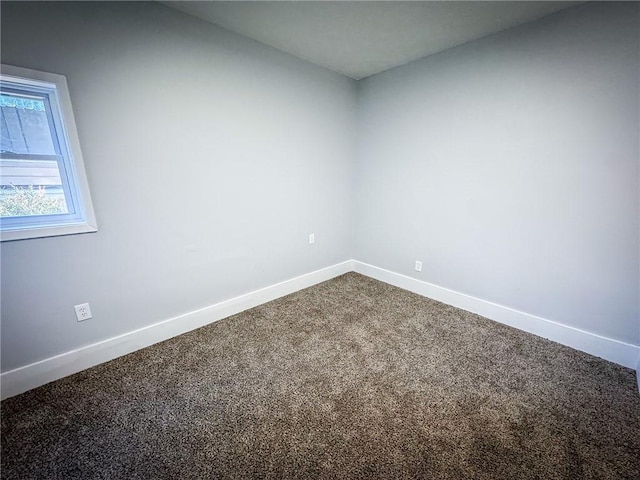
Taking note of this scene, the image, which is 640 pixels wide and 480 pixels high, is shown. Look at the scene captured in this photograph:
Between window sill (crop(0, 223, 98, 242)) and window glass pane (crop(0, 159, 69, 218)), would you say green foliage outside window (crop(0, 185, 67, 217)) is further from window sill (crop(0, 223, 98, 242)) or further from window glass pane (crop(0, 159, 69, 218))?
window sill (crop(0, 223, 98, 242))

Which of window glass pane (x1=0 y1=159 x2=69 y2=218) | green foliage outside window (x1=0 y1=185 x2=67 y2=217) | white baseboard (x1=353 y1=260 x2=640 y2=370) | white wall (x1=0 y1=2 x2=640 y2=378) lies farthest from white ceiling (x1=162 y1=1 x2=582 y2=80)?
white baseboard (x1=353 y1=260 x2=640 y2=370)

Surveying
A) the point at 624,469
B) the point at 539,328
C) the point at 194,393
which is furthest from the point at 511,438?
the point at 194,393

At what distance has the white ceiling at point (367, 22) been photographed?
177 cm

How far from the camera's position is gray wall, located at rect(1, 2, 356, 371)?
5.19ft

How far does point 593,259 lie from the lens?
1900 mm

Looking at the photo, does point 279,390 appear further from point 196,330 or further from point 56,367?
point 56,367

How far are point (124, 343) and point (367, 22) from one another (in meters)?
2.89

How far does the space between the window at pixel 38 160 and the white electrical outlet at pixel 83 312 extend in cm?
49

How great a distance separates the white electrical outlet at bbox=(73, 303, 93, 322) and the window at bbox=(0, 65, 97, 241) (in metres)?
0.49

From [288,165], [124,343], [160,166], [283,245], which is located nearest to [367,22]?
[288,165]

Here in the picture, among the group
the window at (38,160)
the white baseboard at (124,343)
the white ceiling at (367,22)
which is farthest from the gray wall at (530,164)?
the window at (38,160)

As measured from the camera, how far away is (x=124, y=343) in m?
1.96

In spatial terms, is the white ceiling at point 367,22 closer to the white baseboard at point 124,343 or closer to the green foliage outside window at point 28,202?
the green foliage outside window at point 28,202

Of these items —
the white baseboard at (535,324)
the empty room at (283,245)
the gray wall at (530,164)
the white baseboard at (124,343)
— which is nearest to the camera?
the empty room at (283,245)
